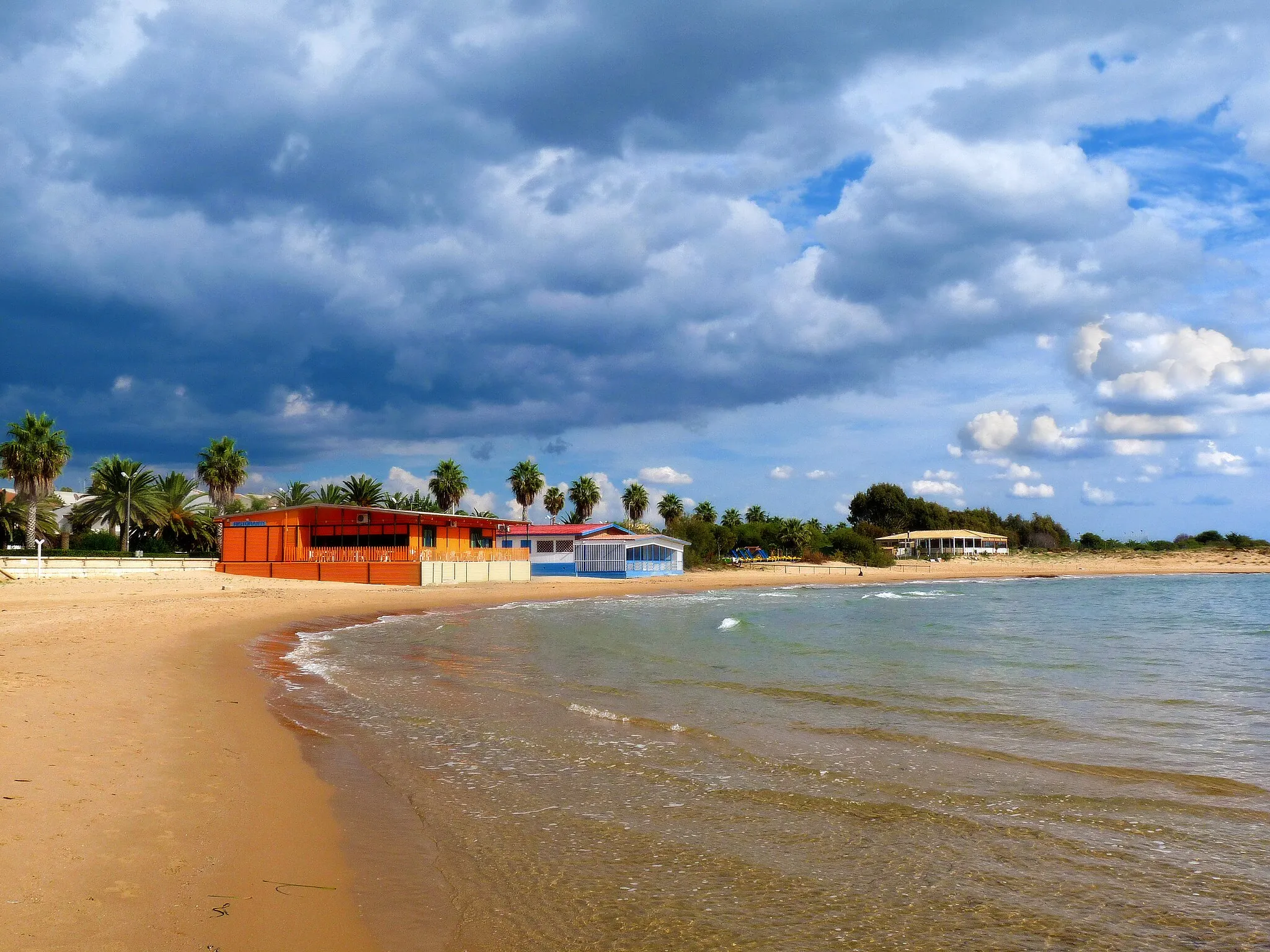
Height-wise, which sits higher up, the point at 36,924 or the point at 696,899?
the point at 36,924

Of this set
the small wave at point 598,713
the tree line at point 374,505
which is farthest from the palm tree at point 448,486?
the small wave at point 598,713

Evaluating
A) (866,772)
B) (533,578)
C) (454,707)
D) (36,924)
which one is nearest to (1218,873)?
(866,772)

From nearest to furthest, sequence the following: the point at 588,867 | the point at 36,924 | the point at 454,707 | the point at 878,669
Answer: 1. the point at 36,924
2. the point at 588,867
3. the point at 454,707
4. the point at 878,669

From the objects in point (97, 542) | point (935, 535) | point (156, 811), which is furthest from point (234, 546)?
point (935, 535)

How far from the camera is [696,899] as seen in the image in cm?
564

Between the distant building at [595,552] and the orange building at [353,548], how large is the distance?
9.42m

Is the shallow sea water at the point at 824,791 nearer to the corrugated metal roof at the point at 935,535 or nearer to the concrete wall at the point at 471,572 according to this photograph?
the concrete wall at the point at 471,572

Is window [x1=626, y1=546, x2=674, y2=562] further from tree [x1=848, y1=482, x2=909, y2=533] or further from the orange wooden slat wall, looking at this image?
tree [x1=848, y1=482, x2=909, y2=533]

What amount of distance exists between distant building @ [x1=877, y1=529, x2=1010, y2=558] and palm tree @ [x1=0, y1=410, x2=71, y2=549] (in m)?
81.9

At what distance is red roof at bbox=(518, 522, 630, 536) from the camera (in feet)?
211

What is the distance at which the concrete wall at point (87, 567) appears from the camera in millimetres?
38750

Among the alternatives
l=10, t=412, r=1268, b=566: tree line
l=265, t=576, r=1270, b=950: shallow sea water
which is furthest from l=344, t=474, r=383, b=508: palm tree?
l=265, t=576, r=1270, b=950: shallow sea water

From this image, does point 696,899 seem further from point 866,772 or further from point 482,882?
point 866,772

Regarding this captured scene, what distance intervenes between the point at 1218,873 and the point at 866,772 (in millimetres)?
3425
